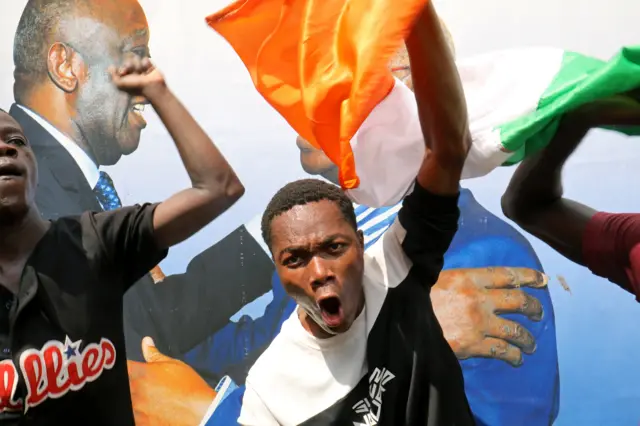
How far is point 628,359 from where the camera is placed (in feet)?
4.91

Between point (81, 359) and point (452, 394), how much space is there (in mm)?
492

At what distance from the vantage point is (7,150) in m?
0.99

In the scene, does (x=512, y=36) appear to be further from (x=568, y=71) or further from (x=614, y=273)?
(x=614, y=273)

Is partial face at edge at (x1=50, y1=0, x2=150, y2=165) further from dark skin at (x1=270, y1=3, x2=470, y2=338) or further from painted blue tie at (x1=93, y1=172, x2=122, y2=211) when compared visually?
dark skin at (x1=270, y1=3, x2=470, y2=338)

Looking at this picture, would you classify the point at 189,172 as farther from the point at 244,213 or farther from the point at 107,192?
the point at 107,192

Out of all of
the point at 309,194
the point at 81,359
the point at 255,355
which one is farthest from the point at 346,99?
the point at 255,355

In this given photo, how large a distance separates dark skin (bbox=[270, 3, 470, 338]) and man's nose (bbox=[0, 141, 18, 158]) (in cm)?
37

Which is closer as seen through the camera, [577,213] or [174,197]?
[174,197]

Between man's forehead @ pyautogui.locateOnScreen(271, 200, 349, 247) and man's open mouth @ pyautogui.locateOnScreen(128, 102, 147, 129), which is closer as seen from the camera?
man's forehead @ pyautogui.locateOnScreen(271, 200, 349, 247)

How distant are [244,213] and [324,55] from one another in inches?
28.3

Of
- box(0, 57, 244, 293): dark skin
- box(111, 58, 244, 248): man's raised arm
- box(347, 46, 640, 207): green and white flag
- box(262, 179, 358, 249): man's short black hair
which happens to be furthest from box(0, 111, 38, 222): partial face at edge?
box(347, 46, 640, 207): green and white flag

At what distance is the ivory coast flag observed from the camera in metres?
0.96

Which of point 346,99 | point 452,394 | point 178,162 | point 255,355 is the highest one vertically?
point 346,99

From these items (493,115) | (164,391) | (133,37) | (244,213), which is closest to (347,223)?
(493,115)
